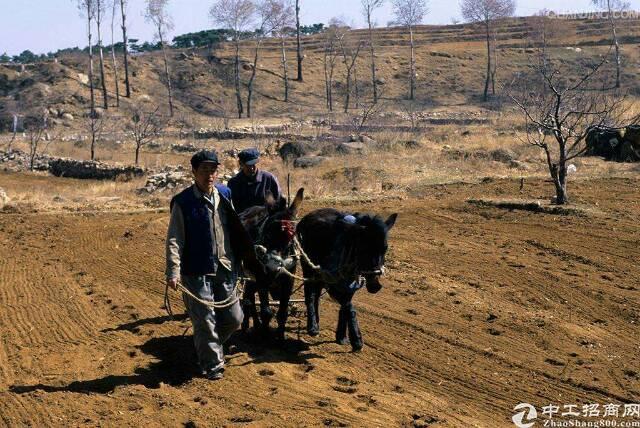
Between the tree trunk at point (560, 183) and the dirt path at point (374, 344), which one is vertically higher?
the tree trunk at point (560, 183)

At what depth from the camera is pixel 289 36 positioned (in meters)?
87.6

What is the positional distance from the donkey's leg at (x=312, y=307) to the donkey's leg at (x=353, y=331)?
1.91ft

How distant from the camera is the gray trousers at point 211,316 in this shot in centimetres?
710

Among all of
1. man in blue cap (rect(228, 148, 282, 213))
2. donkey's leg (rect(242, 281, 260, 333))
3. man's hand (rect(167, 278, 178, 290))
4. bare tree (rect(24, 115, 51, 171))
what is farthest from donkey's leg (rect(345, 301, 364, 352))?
bare tree (rect(24, 115, 51, 171))

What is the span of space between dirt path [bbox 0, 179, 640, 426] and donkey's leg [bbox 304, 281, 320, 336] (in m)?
0.15

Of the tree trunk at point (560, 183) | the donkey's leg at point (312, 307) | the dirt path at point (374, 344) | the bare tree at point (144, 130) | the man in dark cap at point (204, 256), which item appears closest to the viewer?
the dirt path at point (374, 344)

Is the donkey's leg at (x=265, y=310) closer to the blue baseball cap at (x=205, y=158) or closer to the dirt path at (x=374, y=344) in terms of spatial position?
the dirt path at (x=374, y=344)

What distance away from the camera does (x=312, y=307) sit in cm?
870

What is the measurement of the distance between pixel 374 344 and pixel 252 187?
2.39m

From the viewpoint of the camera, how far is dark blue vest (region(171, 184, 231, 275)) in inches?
278

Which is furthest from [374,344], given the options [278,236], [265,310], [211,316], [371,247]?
[211,316]

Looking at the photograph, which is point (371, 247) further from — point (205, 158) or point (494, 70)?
point (494, 70)

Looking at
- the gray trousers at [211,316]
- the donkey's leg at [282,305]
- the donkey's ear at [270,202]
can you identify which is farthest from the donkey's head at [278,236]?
the gray trousers at [211,316]

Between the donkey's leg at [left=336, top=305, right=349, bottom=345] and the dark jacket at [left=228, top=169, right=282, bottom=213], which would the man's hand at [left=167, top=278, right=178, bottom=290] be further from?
the dark jacket at [left=228, top=169, right=282, bottom=213]
